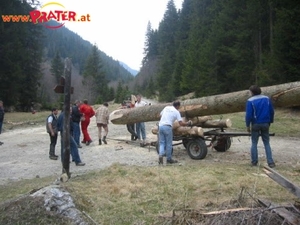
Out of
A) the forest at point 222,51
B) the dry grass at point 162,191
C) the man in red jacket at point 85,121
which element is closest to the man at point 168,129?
the dry grass at point 162,191

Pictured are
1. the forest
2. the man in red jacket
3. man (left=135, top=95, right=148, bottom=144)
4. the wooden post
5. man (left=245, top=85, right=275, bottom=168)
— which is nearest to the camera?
the wooden post

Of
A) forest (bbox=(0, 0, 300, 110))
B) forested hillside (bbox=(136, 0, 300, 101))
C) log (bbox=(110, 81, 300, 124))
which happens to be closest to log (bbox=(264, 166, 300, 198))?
log (bbox=(110, 81, 300, 124))

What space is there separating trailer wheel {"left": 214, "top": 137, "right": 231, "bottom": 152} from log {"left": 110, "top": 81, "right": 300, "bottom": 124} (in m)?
0.89

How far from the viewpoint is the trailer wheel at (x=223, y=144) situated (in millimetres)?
10182

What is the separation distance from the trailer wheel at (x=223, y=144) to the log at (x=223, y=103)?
887mm

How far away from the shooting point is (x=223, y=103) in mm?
9914

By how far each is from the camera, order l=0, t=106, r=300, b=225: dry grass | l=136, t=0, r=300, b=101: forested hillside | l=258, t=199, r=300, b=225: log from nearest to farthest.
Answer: l=258, t=199, r=300, b=225: log → l=0, t=106, r=300, b=225: dry grass → l=136, t=0, r=300, b=101: forested hillside

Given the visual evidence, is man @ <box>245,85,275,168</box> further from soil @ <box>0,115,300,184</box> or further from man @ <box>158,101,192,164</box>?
man @ <box>158,101,192,164</box>

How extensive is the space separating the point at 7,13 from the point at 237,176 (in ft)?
110

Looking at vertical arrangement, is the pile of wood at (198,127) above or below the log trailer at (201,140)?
above

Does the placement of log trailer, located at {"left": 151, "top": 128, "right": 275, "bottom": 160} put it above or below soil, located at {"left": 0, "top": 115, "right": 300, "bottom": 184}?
above

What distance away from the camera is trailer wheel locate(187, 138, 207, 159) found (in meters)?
9.10

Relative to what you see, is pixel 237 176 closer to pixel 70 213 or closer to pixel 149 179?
pixel 149 179

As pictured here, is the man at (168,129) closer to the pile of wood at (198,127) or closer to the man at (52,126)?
the pile of wood at (198,127)
